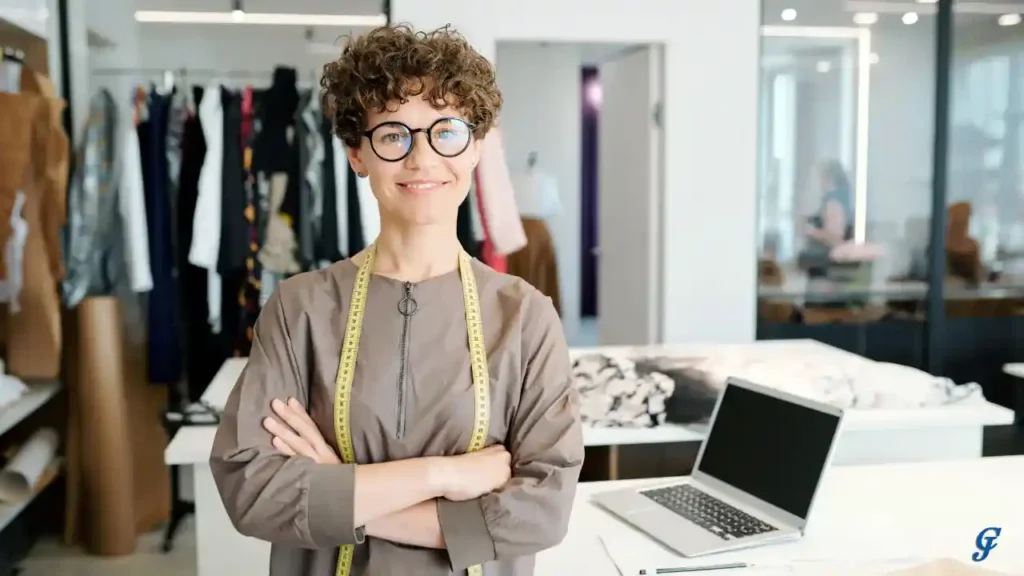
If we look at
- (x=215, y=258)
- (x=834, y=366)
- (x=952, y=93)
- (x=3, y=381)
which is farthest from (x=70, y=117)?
(x=952, y=93)

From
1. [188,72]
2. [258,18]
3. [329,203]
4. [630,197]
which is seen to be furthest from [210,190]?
[630,197]

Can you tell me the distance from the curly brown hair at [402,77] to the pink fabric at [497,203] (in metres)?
2.32

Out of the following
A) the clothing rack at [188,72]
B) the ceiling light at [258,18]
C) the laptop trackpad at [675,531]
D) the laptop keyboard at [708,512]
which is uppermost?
the ceiling light at [258,18]

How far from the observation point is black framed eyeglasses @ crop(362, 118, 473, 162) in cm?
116

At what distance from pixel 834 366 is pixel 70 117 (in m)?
2.92

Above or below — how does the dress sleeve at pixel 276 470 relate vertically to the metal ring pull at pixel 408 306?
below

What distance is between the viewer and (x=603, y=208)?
4.86 meters

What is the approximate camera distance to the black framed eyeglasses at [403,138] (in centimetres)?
116

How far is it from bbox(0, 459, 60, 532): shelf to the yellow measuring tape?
212 centimetres

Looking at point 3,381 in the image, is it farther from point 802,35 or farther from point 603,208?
point 802,35

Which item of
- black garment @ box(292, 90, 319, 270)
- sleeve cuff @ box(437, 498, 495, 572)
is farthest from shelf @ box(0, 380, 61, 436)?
sleeve cuff @ box(437, 498, 495, 572)

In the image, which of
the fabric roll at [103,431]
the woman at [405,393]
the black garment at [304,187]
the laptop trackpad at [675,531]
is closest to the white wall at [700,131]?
the black garment at [304,187]

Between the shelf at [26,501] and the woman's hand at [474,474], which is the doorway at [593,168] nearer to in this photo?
the shelf at [26,501]

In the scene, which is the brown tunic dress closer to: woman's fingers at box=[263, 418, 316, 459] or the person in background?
woman's fingers at box=[263, 418, 316, 459]
